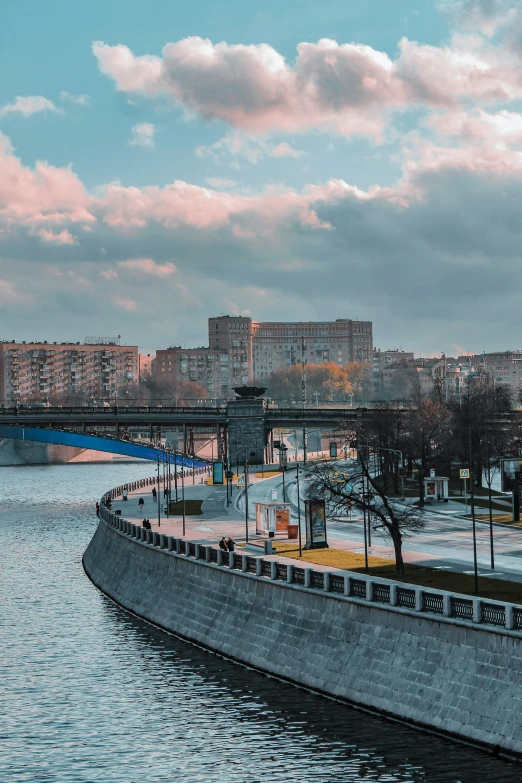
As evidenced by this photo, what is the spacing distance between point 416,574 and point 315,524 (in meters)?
12.6

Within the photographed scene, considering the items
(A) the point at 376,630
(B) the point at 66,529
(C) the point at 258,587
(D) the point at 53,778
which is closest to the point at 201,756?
(D) the point at 53,778

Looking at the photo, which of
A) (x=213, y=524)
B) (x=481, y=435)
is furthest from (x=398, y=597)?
(x=481, y=435)

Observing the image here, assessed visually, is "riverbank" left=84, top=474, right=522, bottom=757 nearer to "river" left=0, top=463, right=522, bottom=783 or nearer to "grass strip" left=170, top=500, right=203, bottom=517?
"river" left=0, top=463, right=522, bottom=783

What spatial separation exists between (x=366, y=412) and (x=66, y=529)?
51750 millimetres

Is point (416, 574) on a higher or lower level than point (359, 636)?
higher

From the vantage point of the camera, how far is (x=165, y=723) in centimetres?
4388

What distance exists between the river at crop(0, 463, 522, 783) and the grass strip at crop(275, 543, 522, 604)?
26.1 feet

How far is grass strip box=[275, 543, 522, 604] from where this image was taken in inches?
1969

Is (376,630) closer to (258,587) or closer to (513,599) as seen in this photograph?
(513,599)

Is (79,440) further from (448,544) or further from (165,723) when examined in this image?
(165,723)

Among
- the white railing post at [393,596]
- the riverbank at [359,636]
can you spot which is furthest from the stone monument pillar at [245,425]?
the white railing post at [393,596]

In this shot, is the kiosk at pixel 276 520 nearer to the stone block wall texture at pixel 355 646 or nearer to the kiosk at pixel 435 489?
the stone block wall texture at pixel 355 646

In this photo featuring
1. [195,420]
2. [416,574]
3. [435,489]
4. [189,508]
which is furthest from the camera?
[195,420]

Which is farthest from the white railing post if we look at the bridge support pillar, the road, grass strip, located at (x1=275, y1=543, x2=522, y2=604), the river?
the bridge support pillar
